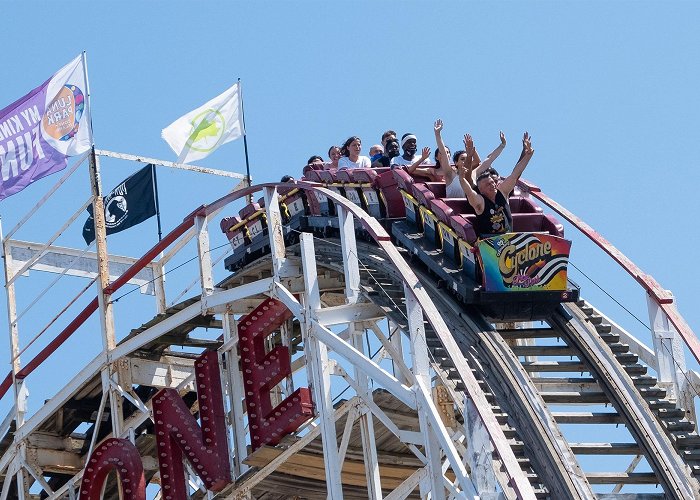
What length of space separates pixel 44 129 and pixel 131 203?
160 cm

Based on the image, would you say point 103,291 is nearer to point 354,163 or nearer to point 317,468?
point 354,163

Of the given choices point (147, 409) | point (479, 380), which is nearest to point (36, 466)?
point (147, 409)

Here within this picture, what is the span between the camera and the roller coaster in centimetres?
1523

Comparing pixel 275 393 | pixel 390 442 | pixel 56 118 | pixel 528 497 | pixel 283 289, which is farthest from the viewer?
pixel 56 118

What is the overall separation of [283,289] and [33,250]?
22.6 feet

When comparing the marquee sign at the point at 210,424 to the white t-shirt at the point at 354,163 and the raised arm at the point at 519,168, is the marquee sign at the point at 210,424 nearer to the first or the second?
the white t-shirt at the point at 354,163

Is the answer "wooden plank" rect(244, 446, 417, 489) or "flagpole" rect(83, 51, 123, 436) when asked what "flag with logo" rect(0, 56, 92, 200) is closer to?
"flagpole" rect(83, 51, 123, 436)

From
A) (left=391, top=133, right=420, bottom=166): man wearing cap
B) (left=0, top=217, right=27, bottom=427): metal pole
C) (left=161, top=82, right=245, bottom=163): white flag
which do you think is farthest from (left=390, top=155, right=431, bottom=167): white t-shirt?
(left=0, top=217, right=27, bottom=427): metal pole

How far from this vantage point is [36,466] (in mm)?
22906

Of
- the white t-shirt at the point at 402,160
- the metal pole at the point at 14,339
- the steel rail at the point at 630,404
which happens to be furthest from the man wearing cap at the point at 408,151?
the metal pole at the point at 14,339

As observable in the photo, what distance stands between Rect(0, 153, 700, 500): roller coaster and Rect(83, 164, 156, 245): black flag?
→ 0.60 meters

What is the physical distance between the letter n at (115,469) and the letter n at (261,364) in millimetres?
2202

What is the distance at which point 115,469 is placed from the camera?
2105 cm

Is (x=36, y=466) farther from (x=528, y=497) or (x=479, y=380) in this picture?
(x=528, y=497)
